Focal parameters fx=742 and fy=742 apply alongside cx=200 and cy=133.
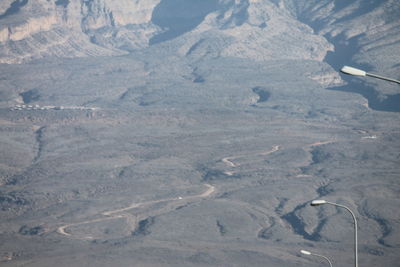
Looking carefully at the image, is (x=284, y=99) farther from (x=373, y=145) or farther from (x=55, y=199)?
(x=55, y=199)

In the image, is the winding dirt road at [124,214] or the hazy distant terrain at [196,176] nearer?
the hazy distant terrain at [196,176]

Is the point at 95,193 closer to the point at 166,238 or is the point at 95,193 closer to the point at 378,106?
the point at 166,238

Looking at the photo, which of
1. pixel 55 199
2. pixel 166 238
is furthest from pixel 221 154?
pixel 166 238

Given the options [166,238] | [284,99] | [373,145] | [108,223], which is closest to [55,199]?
[108,223]

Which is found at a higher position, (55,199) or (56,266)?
(56,266)

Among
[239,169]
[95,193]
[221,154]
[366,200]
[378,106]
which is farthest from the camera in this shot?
[378,106]

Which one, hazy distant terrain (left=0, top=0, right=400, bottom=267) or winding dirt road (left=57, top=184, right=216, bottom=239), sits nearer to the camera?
hazy distant terrain (left=0, top=0, right=400, bottom=267)

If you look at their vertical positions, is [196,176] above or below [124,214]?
below

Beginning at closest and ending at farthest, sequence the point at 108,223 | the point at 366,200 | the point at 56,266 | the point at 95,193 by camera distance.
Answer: the point at 56,266 → the point at 108,223 → the point at 366,200 → the point at 95,193

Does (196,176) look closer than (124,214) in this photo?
No

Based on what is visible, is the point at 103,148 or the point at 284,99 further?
the point at 284,99
